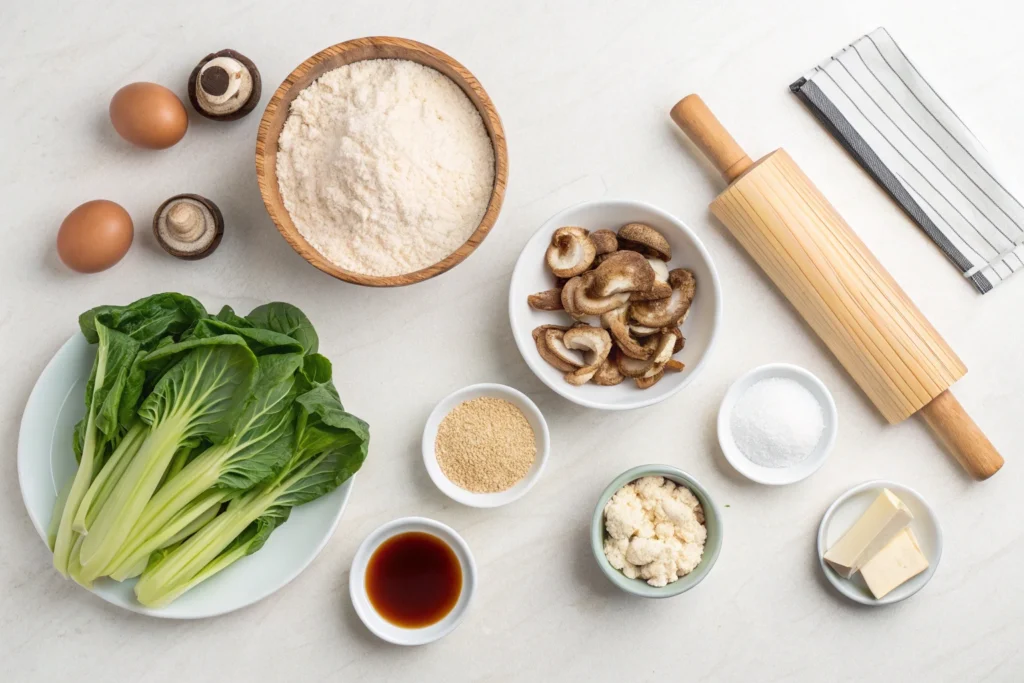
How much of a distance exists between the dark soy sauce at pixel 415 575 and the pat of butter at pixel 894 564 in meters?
1.05

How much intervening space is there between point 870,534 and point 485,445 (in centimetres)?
100

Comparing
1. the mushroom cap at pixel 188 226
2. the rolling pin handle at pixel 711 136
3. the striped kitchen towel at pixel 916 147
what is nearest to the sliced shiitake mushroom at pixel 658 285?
the rolling pin handle at pixel 711 136

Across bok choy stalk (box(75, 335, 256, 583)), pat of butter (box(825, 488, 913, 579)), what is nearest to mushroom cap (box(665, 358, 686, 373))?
pat of butter (box(825, 488, 913, 579))

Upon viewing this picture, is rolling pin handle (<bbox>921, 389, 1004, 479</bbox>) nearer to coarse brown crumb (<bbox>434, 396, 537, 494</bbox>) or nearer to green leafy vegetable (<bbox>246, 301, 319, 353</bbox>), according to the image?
coarse brown crumb (<bbox>434, 396, 537, 494</bbox>)

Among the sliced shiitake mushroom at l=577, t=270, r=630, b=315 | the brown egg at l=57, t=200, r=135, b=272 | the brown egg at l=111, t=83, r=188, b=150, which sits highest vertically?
the brown egg at l=111, t=83, r=188, b=150

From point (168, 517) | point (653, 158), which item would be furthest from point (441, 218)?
point (168, 517)

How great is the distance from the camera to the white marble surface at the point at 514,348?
201 centimetres

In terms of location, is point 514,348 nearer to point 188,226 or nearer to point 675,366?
point 675,366

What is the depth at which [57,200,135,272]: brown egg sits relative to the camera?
6.13ft

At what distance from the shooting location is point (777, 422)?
1.94 meters

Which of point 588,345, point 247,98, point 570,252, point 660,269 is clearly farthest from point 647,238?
point 247,98

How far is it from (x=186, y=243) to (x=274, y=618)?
38.8 inches

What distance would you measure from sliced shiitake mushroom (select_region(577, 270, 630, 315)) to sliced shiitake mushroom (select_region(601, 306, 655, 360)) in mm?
23

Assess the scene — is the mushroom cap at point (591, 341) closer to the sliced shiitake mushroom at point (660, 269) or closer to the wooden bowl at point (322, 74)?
the sliced shiitake mushroom at point (660, 269)
